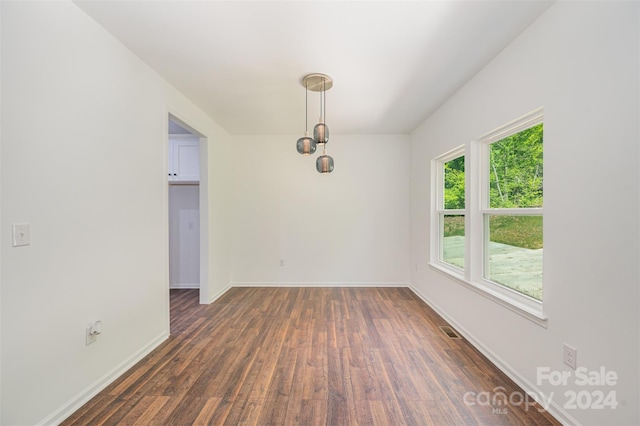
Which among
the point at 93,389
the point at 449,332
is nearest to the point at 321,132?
the point at 449,332

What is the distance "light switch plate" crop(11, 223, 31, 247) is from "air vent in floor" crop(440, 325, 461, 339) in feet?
11.0

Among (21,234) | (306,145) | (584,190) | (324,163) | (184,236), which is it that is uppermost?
(306,145)

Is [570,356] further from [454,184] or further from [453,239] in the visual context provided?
[454,184]

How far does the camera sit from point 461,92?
9.00 ft

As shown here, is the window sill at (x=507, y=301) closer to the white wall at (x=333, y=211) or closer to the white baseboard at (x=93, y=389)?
the white wall at (x=333, y=211)

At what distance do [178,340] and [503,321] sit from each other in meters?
2.96

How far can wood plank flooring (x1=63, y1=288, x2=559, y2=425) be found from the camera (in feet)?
5.37

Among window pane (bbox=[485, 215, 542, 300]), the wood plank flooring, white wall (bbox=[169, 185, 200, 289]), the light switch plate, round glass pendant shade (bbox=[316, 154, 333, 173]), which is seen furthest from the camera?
white wall (bbox=[169, 185, 200, 289])

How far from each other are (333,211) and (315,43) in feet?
9.36

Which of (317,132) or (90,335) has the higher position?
(317,132)

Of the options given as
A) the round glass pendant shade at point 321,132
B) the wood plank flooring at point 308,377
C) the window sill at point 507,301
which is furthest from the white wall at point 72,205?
the window sill at point 507,301

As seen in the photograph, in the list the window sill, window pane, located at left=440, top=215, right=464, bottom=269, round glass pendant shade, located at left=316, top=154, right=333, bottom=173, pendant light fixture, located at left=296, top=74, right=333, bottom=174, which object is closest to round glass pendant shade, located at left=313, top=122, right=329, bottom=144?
pendant light fixture, located at left=296, top=74, right=333, bottom=174

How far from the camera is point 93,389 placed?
1.81m

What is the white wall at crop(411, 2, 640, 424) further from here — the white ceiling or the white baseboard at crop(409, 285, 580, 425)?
the white ceiling
